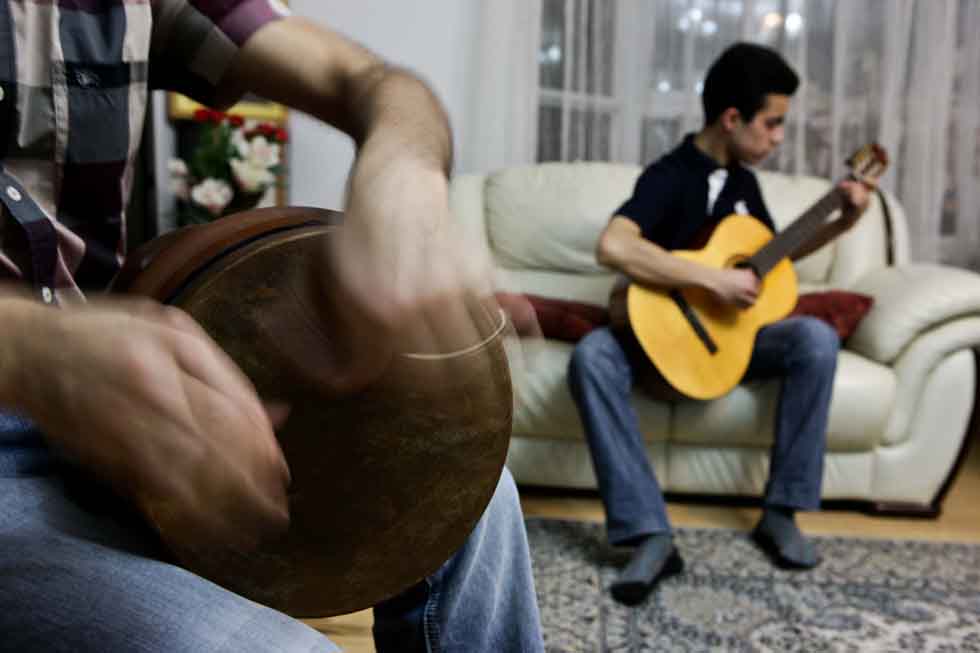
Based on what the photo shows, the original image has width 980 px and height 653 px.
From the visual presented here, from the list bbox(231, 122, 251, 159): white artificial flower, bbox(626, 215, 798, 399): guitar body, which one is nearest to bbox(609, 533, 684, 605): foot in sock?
bbox(626, 215, 798, 399): guitar body

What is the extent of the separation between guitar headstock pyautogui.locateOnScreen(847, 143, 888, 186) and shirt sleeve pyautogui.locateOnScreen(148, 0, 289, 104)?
73.7 inches

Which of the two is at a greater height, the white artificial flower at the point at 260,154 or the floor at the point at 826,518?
the white artificial flower at the point at 260,154

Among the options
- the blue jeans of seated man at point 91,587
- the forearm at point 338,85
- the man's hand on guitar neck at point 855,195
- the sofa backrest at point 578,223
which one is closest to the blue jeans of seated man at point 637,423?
the man's hand on guitar neck at point 855,195

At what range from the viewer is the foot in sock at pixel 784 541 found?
202cm

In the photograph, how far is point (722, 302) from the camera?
7.14ft

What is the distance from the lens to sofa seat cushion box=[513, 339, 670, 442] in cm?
230

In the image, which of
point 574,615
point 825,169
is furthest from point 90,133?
point 825,169

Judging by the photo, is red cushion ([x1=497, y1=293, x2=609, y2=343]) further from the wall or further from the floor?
the wall

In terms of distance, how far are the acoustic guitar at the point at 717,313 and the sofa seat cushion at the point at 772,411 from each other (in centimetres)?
11

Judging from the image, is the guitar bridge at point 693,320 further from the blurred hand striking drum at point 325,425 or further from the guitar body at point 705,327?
the blurred hand striking drum at point 325,425

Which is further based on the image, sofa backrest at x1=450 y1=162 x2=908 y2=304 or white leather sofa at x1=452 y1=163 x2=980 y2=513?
sofa backrest at x1=450 y1=162 x2=908 y2=304

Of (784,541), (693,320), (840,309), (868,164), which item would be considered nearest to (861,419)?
(840,309)

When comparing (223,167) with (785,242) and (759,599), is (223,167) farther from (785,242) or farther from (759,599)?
(759,599)

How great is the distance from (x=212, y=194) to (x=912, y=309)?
2.07 metres
